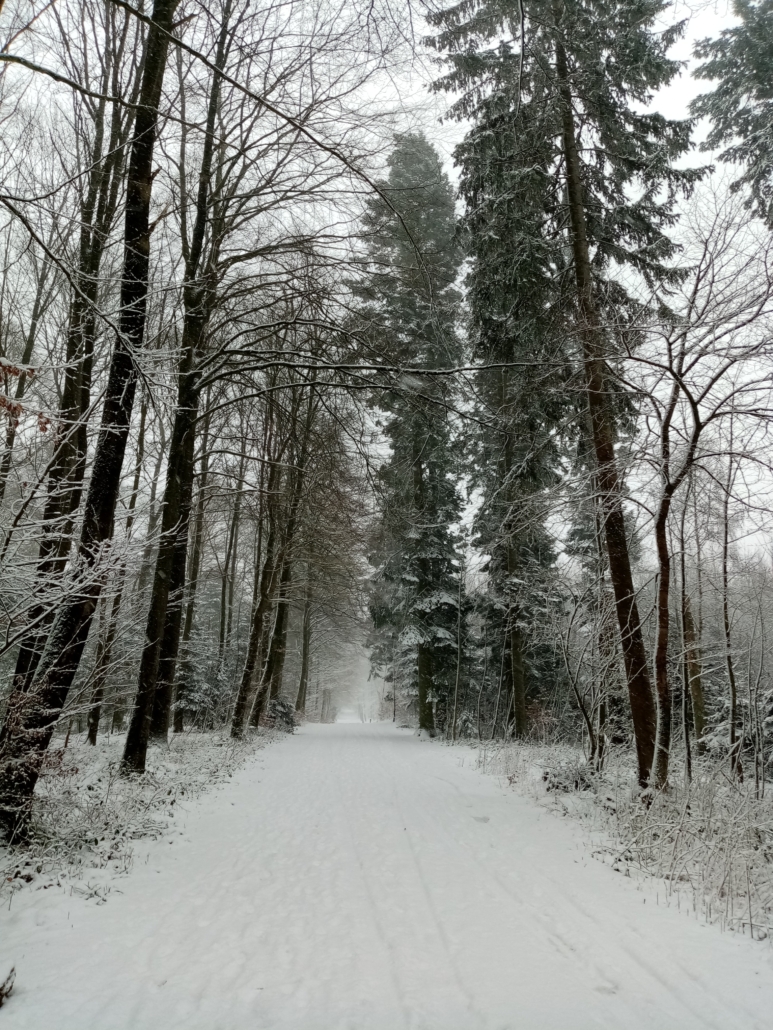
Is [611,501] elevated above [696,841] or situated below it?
above

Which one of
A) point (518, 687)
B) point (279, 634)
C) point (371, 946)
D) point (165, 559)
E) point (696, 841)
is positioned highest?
point (165, 559)

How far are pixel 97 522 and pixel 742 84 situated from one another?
56.8 ft

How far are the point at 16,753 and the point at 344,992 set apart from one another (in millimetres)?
3192

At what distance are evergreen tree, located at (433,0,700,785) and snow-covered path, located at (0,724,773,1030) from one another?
11.6ft

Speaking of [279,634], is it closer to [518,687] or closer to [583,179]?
[518,687]

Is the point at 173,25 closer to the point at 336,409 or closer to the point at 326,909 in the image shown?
the point at 336,409

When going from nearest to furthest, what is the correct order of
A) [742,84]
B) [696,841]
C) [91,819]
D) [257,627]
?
[696,841] < [91,819] < [742,84] < [257,627]

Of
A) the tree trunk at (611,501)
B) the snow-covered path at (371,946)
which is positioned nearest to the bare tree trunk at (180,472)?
the snow-covered path at (371,946)

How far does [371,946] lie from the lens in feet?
10.9

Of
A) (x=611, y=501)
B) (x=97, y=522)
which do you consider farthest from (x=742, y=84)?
(x=97, y=522)

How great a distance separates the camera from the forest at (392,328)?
4562mm

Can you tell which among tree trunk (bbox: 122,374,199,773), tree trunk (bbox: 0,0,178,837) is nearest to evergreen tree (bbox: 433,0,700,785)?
tree trunk (bbox: 0,0,178,837)

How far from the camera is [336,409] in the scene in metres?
7.74

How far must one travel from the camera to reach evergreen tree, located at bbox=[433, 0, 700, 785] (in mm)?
7371
